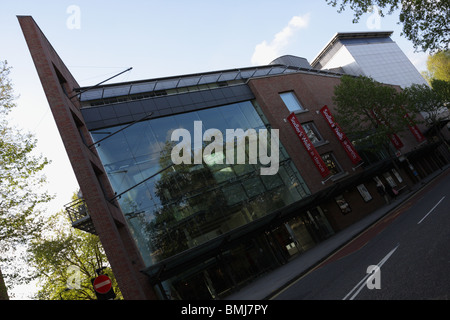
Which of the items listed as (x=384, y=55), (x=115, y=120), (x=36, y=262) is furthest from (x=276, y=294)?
(x=384, y=55)

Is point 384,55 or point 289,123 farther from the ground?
point 384,55

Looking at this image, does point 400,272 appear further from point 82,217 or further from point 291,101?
point 291,101

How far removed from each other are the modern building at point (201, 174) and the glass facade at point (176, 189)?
2.5 inches

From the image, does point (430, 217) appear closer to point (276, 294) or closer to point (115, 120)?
point (276, 294)

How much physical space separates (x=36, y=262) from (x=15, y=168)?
1125 centimetres

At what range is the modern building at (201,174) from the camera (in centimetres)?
1557

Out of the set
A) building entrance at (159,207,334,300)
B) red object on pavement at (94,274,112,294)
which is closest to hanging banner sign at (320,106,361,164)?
building entrance at (159,207,334,300)

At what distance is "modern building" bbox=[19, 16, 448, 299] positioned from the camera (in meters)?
15.6

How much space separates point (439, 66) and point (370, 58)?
18.2m

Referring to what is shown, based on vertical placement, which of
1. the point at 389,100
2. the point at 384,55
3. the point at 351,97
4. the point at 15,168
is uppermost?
the point at 384,55

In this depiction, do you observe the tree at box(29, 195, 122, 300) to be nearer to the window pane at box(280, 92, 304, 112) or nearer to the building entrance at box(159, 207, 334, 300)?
the building entrance at box(159, 207, 334, 300)

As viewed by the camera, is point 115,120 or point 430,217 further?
point 115,120

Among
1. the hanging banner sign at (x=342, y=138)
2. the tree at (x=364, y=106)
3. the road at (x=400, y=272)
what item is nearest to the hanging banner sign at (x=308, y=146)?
the hanging banner sign at (x=342, y=138)
